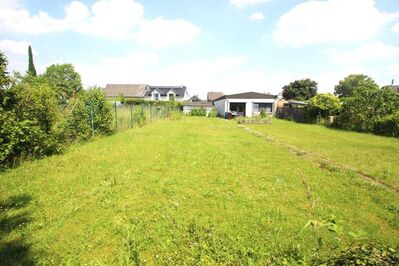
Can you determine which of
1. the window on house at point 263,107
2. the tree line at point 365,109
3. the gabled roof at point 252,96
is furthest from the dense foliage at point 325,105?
the window on house at point 263,107

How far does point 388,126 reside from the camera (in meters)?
17.7

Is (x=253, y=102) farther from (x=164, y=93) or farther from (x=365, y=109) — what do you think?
(x=164, y=93)

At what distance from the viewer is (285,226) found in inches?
170

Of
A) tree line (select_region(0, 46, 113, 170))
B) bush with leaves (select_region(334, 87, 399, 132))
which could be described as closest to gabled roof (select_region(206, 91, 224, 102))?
bush with leaves (select_region(334, 87, 399, 132))

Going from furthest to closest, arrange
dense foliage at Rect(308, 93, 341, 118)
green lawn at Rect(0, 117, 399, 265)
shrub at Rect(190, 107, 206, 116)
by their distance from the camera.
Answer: shrub at Rect(190, 107, 206, 116), dense foliage at Rect(308, 93, 341, 118), green lawn at Rect(0, 117, 399, 265)

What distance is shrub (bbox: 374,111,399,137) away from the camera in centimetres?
1727

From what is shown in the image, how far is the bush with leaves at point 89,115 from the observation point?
470 inches

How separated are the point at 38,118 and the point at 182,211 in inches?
298

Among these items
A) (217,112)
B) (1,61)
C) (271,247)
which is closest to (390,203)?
(271,247)

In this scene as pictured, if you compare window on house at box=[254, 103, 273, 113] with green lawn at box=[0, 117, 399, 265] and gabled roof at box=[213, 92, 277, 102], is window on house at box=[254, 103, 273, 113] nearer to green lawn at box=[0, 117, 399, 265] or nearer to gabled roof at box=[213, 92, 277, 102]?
gabled roof at box=[213, 92, 277, 102]

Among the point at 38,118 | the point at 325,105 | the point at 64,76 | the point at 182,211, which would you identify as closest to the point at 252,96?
the point at 325,105

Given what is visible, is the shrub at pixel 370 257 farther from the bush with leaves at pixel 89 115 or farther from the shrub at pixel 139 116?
the shrub at pixel 139 116

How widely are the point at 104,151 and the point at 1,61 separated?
15.5ft

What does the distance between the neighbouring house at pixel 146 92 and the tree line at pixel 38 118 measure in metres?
45.6
